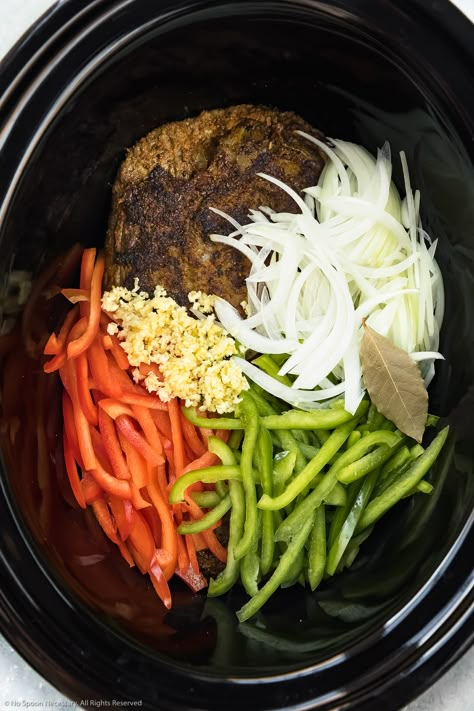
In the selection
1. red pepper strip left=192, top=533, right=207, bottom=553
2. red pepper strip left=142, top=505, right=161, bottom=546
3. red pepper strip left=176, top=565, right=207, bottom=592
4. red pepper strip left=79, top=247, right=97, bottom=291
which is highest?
red pepper strip left=79, top=247, right=97, bottom=291

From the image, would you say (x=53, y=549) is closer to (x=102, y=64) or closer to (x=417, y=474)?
(x=417, y=474)

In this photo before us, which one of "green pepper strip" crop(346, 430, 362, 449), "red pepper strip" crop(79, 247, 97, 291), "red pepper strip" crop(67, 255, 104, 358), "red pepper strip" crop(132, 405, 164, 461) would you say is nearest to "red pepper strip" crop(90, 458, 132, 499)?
"red pepper strip" crop(132, 405, 164, 461)

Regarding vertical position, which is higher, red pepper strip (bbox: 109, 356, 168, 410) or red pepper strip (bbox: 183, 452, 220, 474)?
red pepper strip (bbox: 109, 356, 168, 410)

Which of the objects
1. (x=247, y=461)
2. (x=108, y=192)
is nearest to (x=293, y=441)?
(x=247, y=461)

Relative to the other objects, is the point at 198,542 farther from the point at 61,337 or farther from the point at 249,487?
the point at 61,337

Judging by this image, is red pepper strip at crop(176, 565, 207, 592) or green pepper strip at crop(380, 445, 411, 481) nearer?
green pepper strip at crop(380, 445, 411, 481)

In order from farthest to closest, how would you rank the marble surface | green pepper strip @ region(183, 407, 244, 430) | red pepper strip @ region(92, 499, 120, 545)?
red pepper strip @ region(92, 499, 120, 545) < green pepper strip @ region(183, 407, 244, 430) < the marble surface

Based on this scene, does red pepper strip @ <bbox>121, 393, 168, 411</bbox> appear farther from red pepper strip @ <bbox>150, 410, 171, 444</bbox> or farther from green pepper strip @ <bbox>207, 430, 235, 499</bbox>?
green pepper strip @ <bbox>207, 430, 235, 499</bbox>

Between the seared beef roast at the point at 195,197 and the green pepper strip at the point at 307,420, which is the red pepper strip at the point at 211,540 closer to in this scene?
the seared beef roast at the point at 195,197

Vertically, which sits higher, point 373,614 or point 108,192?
point 108,192
